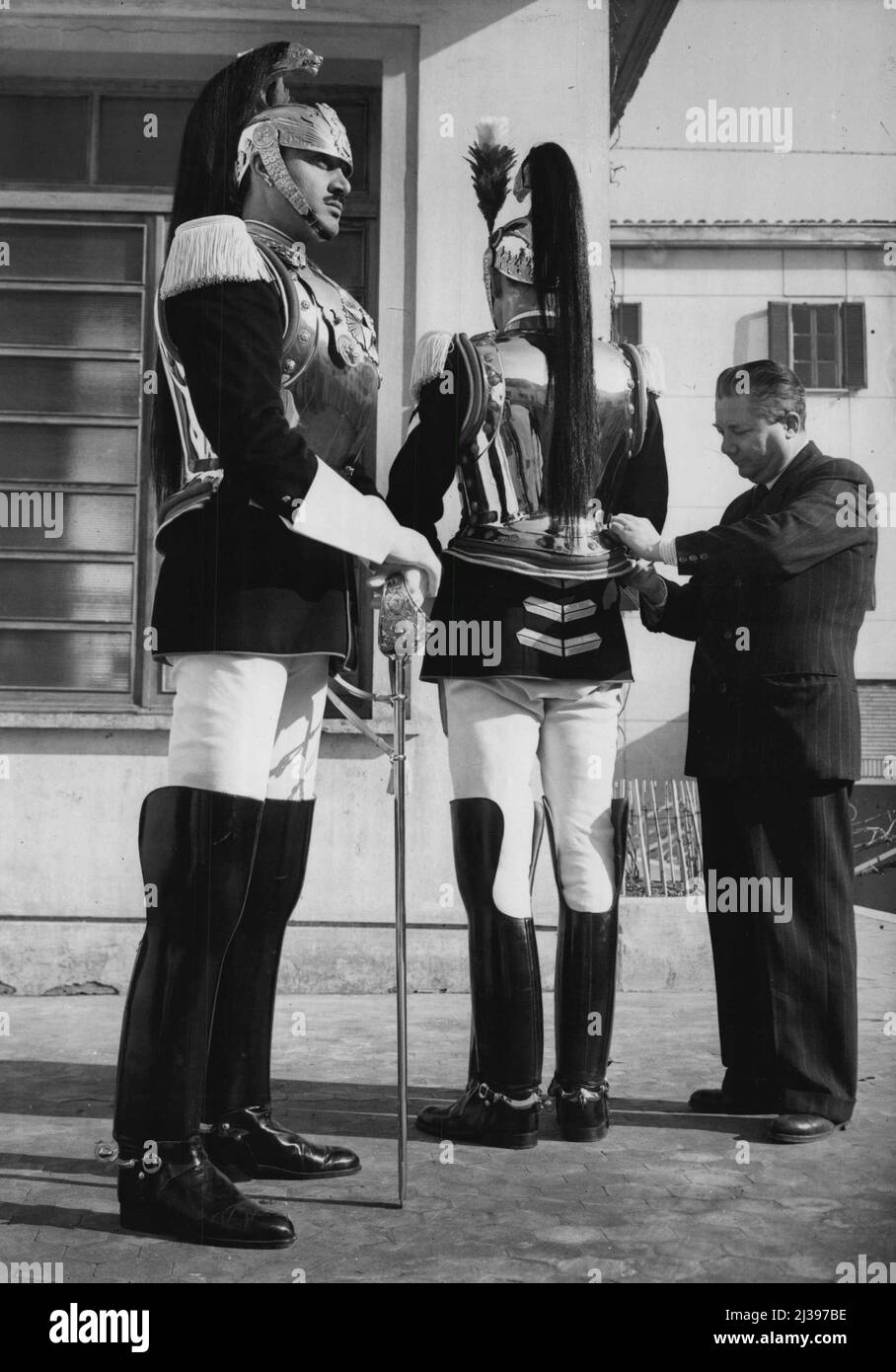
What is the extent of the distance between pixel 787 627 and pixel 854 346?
62.2ft

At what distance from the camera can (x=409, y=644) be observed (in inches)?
116

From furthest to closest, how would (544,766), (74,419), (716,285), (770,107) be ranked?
(716,285) < (770,107) < (74,419) < (544,766)

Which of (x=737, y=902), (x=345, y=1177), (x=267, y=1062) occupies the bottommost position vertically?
(x=345, y=1177)

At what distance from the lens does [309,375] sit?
2842 mm

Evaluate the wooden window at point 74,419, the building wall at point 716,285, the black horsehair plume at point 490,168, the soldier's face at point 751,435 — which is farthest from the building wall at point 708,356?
the black horsehair plume at point 490,168

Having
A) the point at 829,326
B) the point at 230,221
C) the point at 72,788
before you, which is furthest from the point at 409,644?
the point at 829,326

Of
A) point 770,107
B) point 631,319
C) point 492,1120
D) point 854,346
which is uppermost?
point 631,319

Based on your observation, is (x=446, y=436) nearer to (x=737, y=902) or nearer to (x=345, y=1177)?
(x=737, y=902)

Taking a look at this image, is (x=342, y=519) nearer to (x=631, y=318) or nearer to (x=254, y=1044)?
(x=254, y=1044)

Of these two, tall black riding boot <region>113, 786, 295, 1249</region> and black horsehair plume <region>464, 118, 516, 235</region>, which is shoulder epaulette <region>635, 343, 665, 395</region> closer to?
black horsehair plume <region>464, 118, 516, 235</region>

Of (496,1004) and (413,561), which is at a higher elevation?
(413,561)

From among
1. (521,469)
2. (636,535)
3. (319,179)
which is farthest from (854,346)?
(319,179)

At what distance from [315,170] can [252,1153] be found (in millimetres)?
2089

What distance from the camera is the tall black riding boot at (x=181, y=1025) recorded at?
255 centimetres
